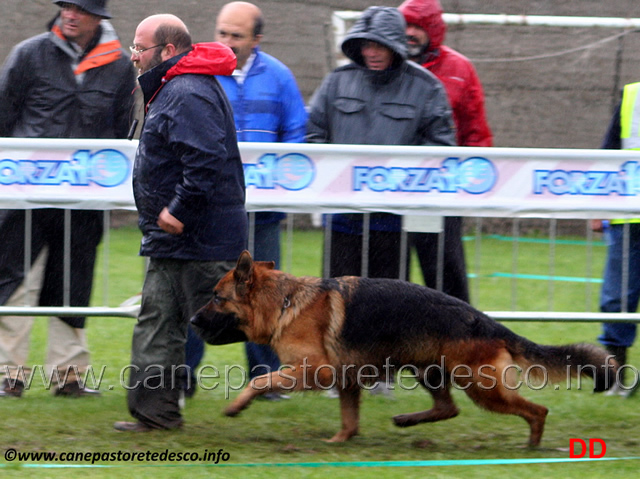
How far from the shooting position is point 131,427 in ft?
16.2

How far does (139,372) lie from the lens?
16.1 ft

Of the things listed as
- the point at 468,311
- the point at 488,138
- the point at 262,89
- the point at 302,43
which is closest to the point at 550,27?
the point at 302,43

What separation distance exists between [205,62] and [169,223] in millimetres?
775

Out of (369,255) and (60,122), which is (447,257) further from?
(60,122)

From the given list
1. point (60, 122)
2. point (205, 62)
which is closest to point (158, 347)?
point (205, 62)

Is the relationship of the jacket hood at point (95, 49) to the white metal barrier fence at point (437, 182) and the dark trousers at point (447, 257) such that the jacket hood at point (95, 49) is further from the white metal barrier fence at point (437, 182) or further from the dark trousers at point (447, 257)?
the dark trousers at point (447, 257)

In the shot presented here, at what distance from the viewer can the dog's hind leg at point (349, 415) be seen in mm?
4906

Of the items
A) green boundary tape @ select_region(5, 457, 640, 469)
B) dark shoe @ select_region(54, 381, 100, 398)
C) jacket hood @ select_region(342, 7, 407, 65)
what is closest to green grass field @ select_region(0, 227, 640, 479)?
green boundary tape @ select_region(5, 457, 640, 469)

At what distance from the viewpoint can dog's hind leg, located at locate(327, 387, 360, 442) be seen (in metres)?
4.91

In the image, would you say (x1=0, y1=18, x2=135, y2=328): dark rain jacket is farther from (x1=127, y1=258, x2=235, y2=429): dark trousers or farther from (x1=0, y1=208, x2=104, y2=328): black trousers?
(x1=127, y1=258, x2=235, y2=429): dark trousers

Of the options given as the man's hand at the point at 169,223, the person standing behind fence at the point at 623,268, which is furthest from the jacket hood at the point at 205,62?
the person standing behind fence at the point at 623,268

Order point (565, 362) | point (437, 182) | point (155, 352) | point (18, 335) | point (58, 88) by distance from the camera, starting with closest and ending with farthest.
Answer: point (565, 362), point (155, 352), point (437, 182), point (58, 88), point (18, 335)

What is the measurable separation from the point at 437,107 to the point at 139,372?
2.24 metres

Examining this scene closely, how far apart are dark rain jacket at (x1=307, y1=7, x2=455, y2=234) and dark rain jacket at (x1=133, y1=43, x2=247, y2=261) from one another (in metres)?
1.10
